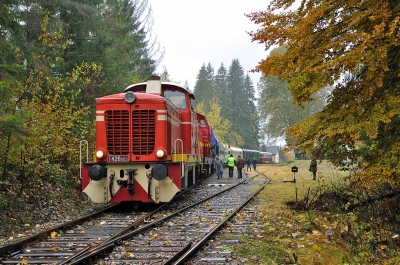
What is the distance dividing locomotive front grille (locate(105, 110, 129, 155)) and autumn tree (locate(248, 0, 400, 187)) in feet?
12.8

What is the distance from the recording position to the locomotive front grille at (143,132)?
10680mm

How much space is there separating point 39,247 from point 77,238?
2.52 ft

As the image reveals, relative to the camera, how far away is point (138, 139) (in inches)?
421

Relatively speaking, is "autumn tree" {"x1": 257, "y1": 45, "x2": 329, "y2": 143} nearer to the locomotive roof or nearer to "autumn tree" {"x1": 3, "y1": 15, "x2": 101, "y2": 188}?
the locomotive roof

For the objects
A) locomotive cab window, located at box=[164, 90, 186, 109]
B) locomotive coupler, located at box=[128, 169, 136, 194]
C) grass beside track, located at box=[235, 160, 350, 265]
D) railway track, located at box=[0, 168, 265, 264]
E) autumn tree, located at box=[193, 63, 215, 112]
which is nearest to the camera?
railway track, located at box=[0, 168, 265, 264]

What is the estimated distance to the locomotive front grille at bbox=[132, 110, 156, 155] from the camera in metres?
10.7

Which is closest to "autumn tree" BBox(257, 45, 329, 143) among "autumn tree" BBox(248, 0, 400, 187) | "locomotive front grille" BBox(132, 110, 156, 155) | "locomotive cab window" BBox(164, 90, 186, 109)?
"locomotive cab window" BBox(164, 90, 186, 109)

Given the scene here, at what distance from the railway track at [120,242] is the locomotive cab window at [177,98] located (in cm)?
439

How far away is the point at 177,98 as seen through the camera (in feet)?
43.9

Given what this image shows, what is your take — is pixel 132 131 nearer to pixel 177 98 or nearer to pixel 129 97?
pixel 129 97

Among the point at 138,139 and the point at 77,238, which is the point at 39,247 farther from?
the point at 138,139

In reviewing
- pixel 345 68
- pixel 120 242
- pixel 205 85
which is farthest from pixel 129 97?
pixel 205 85

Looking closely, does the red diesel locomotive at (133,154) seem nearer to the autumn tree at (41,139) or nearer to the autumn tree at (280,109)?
the autumn tree at (41,139)

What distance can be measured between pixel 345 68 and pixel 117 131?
596cm
